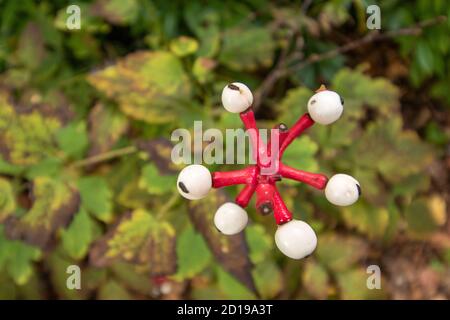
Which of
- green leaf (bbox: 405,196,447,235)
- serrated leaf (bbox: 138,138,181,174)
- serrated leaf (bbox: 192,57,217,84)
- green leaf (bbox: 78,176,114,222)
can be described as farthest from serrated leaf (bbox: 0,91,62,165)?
green leaf (bbox: 405,196,447,235)

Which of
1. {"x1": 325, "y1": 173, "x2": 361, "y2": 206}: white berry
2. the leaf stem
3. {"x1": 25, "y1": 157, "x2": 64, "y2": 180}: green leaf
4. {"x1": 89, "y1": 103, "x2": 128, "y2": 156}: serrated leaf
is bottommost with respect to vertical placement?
{"x1": 325, "y1": 173, "x2": 361, "y2": 206}: white berry

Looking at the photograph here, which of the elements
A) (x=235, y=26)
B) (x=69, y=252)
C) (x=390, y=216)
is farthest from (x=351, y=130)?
(x=69, y=252)

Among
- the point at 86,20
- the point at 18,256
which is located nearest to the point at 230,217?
the point at 18,256

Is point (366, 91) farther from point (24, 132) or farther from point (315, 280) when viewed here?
point (24, 132)

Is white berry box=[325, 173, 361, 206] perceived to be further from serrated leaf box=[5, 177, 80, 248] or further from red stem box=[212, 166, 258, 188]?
serrated leaf box=[5, 177, 80, 248]

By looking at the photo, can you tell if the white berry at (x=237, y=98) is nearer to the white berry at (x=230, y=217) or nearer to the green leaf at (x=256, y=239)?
the white berry at (x=230, y=217)

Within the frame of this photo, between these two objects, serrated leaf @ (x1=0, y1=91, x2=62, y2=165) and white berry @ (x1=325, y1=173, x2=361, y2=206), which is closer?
white berry @ (x1=325, y1=173, x2=361, y2=206)
